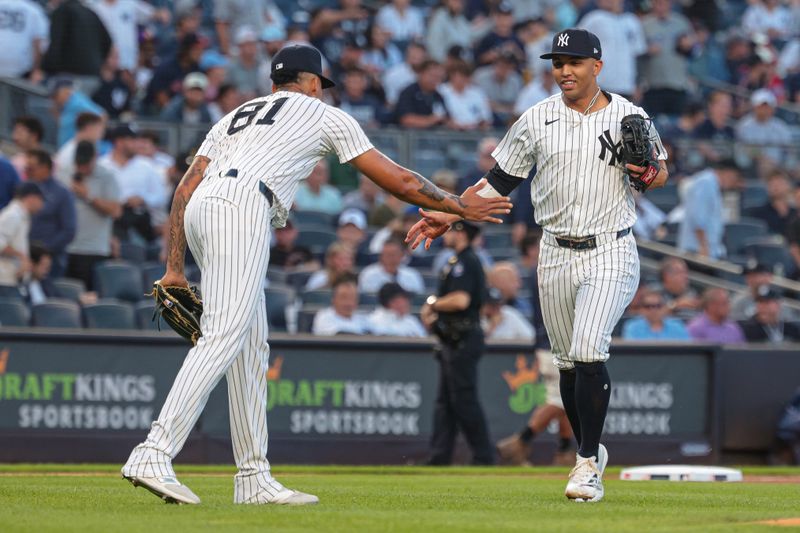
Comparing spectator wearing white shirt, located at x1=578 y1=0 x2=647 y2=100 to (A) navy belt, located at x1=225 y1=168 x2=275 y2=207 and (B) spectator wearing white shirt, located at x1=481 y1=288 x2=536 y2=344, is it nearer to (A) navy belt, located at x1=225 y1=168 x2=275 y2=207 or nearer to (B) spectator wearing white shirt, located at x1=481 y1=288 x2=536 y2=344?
(B) spectator wearing white shirt, located at x1=481 y1=288 x2=536 y2=344

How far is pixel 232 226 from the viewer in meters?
6.68

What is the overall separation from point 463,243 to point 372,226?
373 cm

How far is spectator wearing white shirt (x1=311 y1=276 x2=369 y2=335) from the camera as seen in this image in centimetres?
1349

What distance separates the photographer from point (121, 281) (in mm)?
13969

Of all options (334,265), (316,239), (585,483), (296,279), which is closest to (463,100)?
(316,239)

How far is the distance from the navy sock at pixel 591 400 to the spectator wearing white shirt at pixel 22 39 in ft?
34.2

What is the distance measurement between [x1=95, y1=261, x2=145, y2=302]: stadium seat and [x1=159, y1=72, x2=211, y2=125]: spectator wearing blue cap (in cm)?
279

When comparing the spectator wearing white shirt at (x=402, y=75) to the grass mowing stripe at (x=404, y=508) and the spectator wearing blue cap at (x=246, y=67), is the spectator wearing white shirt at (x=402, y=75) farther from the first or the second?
the grass mowing stripe at (x=404, y=508)

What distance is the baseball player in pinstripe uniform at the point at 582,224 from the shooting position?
758 centimetres

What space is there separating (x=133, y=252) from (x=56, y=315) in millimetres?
1684

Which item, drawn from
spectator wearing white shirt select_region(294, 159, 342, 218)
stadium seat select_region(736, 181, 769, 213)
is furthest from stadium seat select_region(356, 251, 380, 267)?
stadium seat select_region(736, 181, 769, 213)

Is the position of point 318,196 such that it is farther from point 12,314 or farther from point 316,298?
point 12,314

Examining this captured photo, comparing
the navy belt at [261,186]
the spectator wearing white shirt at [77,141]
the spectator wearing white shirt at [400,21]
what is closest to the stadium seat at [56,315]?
the spectator wearing white shirt at [77,141]

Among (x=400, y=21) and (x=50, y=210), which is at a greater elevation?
(x=400, y=21)
